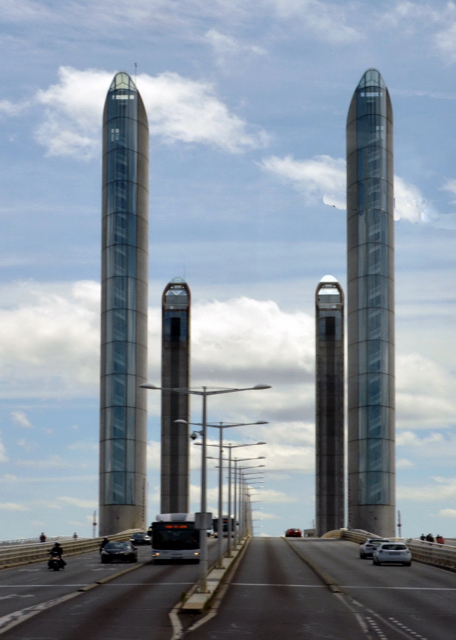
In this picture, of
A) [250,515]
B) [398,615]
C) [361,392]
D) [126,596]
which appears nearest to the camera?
[398,615]

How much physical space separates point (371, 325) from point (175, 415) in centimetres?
3962

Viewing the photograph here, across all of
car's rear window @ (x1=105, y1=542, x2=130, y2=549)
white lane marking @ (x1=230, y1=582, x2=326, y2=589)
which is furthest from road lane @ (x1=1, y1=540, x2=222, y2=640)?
car's rear window @ (x1=105, y1=542, x2=130, y2=549)

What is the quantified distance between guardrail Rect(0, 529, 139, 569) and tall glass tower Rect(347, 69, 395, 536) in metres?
36.6

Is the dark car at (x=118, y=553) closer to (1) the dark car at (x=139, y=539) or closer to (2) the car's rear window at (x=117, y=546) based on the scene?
(2) the car's rear window at (x=117, y=546)

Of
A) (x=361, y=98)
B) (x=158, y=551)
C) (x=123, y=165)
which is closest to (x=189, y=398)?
(x=123, y=165)

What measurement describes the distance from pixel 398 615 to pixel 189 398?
122035mm

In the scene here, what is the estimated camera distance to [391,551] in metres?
62.1

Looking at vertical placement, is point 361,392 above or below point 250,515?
above

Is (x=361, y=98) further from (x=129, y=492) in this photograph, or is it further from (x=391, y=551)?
(x=391, y=551)

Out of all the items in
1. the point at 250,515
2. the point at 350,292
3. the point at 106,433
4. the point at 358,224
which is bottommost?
the point at 250,515

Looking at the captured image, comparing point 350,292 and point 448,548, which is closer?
point 448,548

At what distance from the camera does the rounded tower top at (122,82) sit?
447ft

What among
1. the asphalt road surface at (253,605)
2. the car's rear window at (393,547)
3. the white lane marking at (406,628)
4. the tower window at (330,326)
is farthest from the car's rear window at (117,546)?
the tower window at (330,326)

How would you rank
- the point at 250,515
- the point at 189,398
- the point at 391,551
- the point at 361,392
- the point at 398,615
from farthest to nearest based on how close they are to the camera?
the point at 250,515 < the point at 189,398 < the point at 361,392 < the point at 391,551 < the point at 398,615
